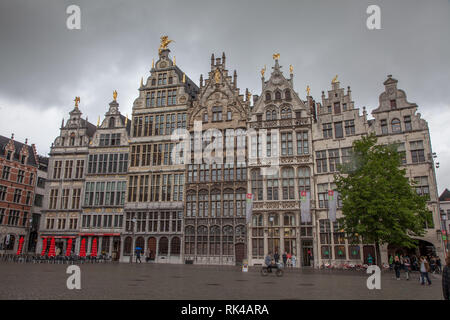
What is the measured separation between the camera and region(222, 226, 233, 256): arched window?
39.5 m

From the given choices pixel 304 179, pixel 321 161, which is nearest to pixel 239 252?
pixel 304 179

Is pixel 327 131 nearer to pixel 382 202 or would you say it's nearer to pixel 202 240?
pixel 382 202

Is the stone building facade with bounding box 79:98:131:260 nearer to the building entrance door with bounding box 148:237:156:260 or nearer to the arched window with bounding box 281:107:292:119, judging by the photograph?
the building entrance door with bounding box 148:237:156:260

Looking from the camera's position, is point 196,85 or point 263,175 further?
point 196,85

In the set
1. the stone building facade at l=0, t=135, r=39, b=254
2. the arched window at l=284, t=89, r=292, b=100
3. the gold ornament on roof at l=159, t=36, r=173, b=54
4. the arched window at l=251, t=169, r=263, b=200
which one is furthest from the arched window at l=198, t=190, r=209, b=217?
the stone building facade at l=0, t=135, r=39, b=254

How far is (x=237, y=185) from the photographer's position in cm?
4078

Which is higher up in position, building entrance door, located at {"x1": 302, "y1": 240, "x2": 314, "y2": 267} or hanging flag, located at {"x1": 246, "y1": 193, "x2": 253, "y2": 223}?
hanging flag, located at {"x1": 246, "y1": 193, "x2": 253, "y2": 223}

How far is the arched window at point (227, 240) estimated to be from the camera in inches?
1555

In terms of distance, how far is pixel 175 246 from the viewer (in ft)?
136

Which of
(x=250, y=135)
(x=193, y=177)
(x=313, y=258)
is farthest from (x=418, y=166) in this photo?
(x=193, y=177)

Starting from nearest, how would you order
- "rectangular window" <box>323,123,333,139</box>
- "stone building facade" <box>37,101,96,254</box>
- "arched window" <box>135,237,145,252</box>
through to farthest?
"rectangular window" <box>323,123,333,139</box> → "arched window" <box>135,237,145,252</box> → "stone building facade" <box>37,101,96,254</box>

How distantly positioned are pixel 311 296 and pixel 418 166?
1067 inches

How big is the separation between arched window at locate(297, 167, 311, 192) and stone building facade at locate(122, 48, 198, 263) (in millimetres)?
14074
